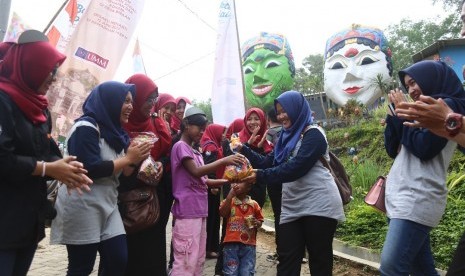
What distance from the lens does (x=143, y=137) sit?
292cm

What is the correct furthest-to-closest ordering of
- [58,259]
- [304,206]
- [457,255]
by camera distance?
[58,259] < [304,206] < [457,255]

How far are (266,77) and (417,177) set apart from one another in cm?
1262

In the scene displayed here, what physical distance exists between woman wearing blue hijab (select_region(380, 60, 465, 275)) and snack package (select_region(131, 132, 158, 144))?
1546mm

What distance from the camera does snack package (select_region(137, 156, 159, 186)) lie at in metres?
2.92

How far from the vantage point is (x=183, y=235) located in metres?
3.33

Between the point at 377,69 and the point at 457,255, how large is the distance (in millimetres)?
13010

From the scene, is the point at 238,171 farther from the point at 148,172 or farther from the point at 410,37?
the point at 410,37

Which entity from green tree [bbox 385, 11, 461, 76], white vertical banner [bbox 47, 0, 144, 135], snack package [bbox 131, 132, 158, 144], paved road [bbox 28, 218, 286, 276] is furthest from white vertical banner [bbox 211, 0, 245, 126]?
green tree [bbox 385, 11, 461, 76]

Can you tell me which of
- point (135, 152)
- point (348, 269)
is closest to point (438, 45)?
point (348, 269)

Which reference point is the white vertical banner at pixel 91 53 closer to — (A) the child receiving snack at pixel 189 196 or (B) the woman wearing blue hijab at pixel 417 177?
(A) the child receiving snack at pixel 189 196

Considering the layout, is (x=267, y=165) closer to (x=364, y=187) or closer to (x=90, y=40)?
(x=90, y=40)

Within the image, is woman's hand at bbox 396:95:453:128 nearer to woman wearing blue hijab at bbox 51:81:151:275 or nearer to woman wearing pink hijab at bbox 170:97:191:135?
woman wearing blue hijab at bbox 51:81:151:275

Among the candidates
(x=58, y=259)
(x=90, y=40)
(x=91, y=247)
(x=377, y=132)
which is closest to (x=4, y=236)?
(x=91, y=247)

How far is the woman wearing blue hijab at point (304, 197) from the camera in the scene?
3018 mm
